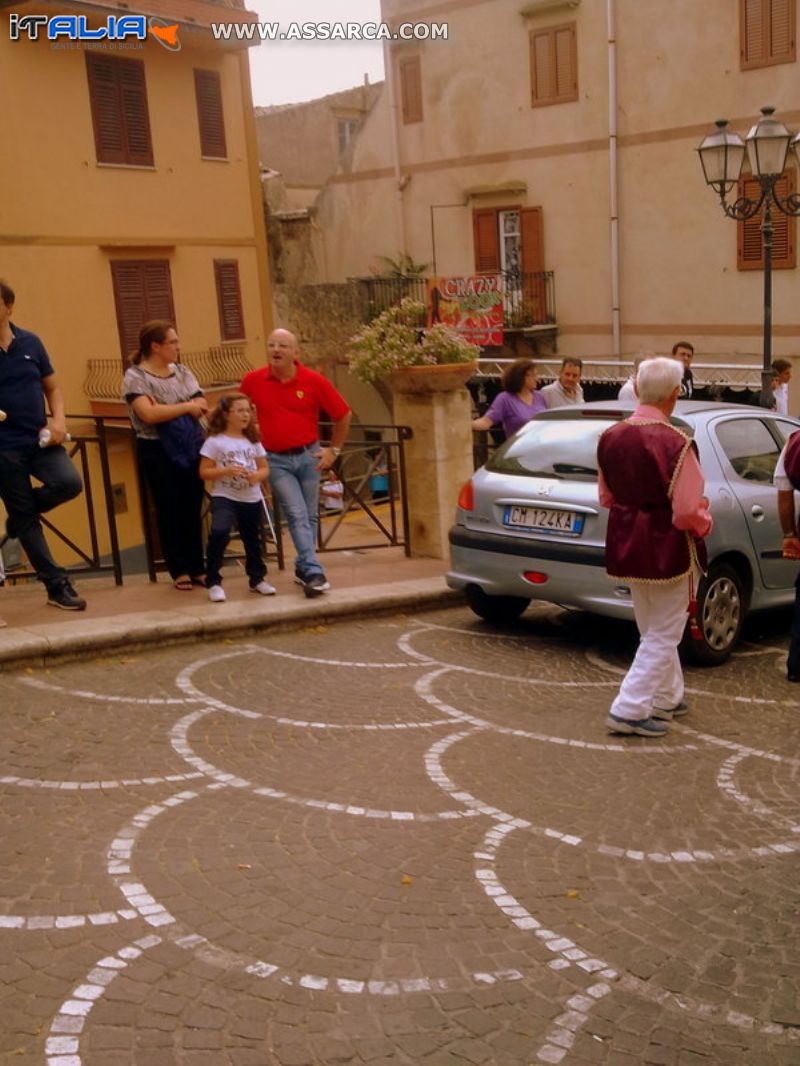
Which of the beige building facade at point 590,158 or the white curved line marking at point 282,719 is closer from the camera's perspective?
the white curved line marking at point 282,719

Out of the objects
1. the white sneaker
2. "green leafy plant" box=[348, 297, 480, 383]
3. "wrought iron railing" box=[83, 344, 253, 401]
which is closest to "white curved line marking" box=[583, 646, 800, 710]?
the white sneaker

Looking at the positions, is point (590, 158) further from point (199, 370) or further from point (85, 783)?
point (85, 783)

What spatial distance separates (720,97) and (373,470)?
667 inches

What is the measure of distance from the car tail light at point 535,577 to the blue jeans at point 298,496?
1755 millimetres

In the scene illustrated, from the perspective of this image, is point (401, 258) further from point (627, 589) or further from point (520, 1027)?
point (520, 1027)

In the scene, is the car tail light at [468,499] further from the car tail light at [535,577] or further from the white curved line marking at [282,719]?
the white curved line marking at [282,719]

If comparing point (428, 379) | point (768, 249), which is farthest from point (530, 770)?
point (768, 249)

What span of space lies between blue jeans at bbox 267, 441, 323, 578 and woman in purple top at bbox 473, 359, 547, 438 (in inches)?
81.6

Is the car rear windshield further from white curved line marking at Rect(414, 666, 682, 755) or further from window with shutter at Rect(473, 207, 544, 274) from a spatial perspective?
window with shutter at Rect(473, 207, 544, 274)

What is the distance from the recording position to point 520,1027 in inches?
133

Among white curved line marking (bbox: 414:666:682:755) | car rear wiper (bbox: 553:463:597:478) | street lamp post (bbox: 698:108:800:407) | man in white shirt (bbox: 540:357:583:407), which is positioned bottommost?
white curved line marking (bbox: 414:666:682:755)

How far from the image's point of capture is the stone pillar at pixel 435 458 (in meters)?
10.7

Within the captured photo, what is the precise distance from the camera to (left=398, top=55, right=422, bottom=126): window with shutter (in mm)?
29969

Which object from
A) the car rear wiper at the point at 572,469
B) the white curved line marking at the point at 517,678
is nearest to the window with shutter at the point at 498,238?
the car rear wiper at the point at 572,469
